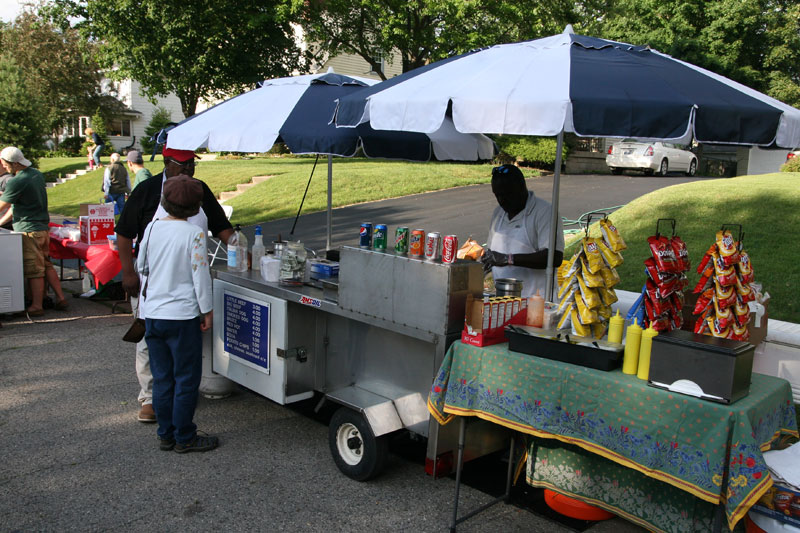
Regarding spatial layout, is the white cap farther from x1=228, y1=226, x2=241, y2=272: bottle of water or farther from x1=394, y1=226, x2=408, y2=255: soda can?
x1=394, y1=226, x2=408, y2=255: soda can

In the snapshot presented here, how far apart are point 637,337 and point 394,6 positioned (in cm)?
2478

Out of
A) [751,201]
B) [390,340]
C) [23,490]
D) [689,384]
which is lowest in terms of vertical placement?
[23,490]

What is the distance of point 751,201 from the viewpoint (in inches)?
412

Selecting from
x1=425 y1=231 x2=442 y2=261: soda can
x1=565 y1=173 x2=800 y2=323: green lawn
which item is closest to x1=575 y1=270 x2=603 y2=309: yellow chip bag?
x1=425 y1=231 x2=442 y2=261: soda can

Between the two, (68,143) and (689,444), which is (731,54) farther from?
(68,143)

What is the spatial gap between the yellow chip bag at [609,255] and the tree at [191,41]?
83.5ft

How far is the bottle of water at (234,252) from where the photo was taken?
5.10m

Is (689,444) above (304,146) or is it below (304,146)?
below

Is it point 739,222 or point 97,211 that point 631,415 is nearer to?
point 97,211

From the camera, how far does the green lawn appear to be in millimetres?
7680

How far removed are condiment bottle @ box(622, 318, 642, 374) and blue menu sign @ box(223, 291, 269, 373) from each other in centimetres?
252

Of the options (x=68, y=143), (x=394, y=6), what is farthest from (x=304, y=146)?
(x=68, y=143)

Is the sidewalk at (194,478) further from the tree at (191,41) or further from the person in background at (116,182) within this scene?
the tree at (191,41)

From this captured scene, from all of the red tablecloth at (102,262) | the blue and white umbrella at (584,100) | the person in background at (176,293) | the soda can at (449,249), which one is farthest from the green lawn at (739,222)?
the red tablecloth at (102,262)
